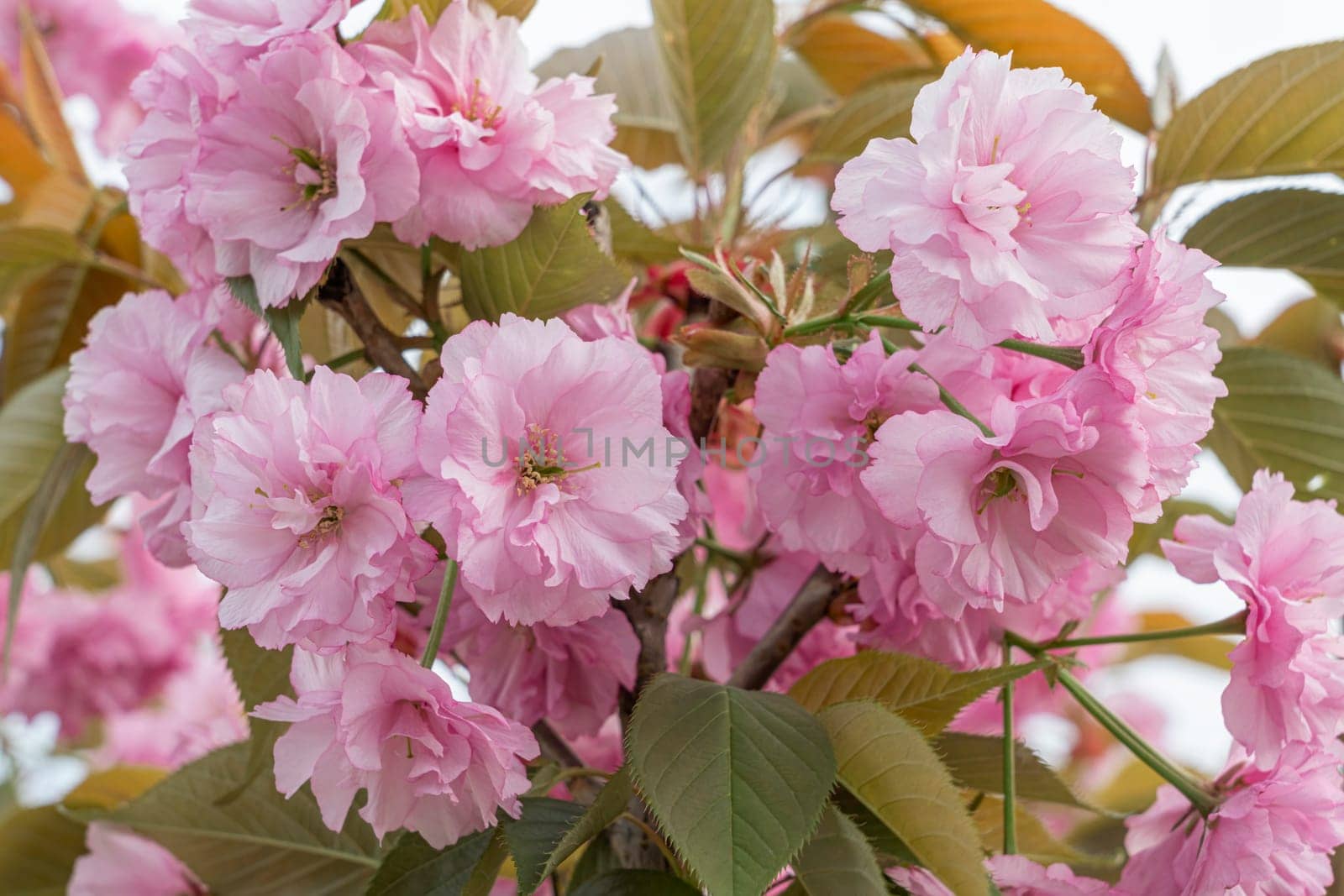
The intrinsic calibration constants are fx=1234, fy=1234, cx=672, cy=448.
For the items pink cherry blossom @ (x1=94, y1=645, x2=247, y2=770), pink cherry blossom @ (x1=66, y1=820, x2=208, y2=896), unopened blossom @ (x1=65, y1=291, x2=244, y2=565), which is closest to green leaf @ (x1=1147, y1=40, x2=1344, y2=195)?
unopened blossom @ (x1=65, y1=291, x2=244, y2=565)

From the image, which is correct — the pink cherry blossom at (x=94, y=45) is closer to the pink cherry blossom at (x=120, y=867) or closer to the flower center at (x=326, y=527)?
the pink cherry blossom at (x=120, y=867)

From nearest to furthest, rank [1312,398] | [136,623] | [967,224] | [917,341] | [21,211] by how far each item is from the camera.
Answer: [967,224], [917,341], [1312,398], [21,211], [136,623]

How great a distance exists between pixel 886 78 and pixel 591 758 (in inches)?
18.1

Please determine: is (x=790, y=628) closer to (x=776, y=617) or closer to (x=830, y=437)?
(x=776, y=617)

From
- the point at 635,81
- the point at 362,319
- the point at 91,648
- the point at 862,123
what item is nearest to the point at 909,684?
the point at 362,319

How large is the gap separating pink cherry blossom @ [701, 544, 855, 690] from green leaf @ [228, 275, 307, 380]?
23cm

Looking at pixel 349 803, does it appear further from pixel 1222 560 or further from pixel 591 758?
pixel 1222 560

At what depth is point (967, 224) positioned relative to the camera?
38cm

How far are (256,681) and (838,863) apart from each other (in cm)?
25

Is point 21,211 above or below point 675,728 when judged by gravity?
below

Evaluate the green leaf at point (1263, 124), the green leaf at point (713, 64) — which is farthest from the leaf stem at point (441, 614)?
the green leaf at point (1263, 124)

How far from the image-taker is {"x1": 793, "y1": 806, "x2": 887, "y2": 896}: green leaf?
41 cm

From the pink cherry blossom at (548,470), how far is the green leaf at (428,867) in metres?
0.11

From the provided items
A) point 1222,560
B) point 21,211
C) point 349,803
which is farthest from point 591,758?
point 21,211
